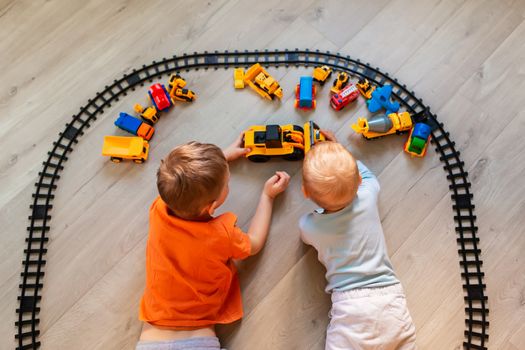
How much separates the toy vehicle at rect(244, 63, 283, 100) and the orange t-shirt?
0.55 meters

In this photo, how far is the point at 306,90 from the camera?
4.78 ft

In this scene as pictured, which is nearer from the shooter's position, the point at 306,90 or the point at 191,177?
the point at 191,177

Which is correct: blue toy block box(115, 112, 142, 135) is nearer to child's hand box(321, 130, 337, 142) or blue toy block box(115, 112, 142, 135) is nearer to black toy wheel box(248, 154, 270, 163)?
black toy wheel box(248, 154, 270, 163)

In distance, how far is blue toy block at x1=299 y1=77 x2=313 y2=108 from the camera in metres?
1.45

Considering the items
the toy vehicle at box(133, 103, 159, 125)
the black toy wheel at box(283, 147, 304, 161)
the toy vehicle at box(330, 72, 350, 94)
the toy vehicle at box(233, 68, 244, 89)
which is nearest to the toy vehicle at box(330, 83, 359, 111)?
the toy vehicle at box(330, 72, 350, 94)

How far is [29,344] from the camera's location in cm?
133

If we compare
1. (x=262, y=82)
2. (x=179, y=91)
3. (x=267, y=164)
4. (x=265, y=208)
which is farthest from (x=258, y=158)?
(x=179, y=91)

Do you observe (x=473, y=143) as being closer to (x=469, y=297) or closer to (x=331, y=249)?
(x=469, y=297)

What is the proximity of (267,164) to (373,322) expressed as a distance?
0.64 metres

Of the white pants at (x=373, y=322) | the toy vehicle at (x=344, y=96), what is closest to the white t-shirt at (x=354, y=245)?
the white pants at (x=373, y=322)

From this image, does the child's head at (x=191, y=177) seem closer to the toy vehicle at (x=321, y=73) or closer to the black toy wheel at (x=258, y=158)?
the black toy wheel at (x=258, y=158)

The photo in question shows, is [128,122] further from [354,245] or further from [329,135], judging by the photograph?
[354,245]

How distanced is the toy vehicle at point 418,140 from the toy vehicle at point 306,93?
14.6 inches

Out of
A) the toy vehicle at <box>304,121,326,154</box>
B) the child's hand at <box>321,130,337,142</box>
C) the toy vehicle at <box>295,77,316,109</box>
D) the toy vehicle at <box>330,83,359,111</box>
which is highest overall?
the toy vehicle at <box>330,83,359,111</box>
